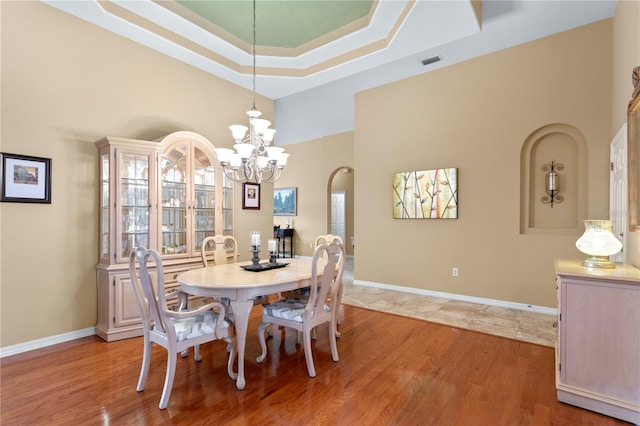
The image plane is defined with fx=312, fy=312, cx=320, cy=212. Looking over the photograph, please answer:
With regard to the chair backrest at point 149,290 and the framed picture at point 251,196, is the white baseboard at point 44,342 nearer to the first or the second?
the chair backrest at point 149,290

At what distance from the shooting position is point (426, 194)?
15.4 feet

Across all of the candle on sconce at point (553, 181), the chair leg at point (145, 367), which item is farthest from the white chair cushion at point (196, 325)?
the candle on sconce at point (553, 181)

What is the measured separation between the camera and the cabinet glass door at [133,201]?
318cm

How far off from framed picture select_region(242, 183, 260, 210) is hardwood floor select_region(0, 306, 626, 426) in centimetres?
224

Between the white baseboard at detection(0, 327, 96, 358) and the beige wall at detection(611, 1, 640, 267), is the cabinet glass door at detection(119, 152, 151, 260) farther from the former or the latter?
the beige wall at detection(611, 1, 640, 267)

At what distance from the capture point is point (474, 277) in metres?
4.30

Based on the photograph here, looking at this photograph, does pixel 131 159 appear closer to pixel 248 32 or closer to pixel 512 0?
pixel 248 32

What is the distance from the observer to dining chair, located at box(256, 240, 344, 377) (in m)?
2.38

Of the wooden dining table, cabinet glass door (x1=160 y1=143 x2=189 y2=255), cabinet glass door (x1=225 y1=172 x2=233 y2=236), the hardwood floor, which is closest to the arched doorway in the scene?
cabinet glass door (x1=225 y1=172 x2=233 y2=236)

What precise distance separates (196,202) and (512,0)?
13.2 feet

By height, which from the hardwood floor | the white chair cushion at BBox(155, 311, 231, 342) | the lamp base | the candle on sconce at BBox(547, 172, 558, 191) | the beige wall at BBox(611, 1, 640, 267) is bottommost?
the hardwood floor

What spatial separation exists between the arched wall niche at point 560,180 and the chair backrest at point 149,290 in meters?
4.10

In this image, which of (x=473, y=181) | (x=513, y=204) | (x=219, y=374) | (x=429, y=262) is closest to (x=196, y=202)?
(x=219, y=374)

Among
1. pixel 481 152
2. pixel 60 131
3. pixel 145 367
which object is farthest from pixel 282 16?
pixel 145 367
